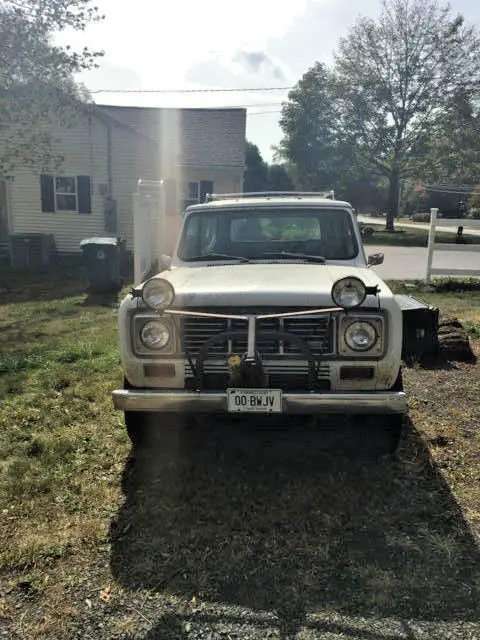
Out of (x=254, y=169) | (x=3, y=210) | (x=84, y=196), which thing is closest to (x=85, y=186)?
(x=84, y=196)

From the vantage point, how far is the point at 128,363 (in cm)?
334

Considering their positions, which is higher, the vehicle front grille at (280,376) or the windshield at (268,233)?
the windshield at (268,233)

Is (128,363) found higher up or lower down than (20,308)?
higher up

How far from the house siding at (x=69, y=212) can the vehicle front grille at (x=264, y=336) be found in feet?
45.1

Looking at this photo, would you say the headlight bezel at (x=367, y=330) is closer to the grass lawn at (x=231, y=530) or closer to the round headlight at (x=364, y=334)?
the round headlight at (x=364, y=334)

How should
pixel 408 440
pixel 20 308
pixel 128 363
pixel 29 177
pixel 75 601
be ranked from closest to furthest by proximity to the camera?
pixel 75 601 < pixel 128 363 < pixel 408 440 < pixel 20 308 < pixel 29 177

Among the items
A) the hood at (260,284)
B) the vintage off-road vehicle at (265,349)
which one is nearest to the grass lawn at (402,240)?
the hood at (260,284)

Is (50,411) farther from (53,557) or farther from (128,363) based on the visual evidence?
(53,557)

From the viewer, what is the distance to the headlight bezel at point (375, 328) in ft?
10.3

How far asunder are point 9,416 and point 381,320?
325 cm

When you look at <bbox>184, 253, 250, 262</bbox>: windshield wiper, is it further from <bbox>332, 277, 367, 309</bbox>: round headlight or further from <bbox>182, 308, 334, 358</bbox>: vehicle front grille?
<bbox>332, 277, 367, 309</bbox>: round headlight

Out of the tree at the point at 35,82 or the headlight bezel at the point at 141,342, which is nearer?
the headlight bezel at the point at 141,342

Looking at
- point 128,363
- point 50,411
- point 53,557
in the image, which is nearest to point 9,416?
point 50,411

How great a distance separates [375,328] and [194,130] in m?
20.5
